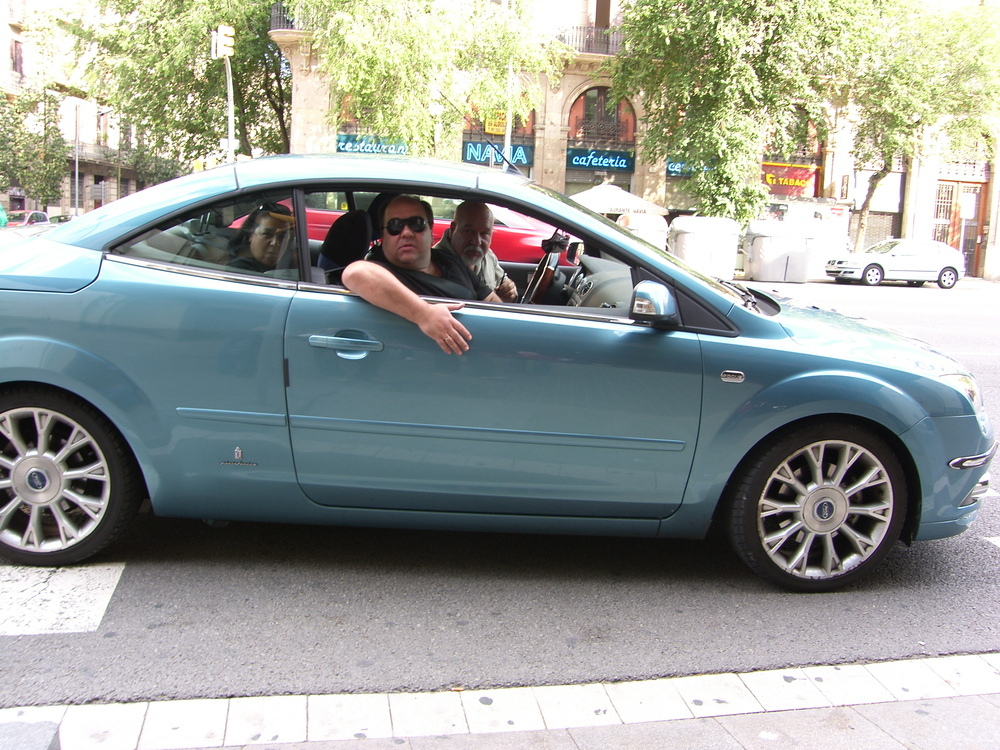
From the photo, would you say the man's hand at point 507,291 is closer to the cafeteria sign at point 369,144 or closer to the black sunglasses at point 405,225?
the black sunglasses at point 405,225

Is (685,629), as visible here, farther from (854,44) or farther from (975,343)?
(854,44)

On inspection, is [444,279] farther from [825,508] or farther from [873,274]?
[873,274]

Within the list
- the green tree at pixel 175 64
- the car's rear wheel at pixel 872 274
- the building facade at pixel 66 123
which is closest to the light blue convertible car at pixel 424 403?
the car's rear wheel at pixel 872 274

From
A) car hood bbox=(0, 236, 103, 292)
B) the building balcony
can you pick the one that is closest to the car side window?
car hood bbox=(0, 236, 103, 292)

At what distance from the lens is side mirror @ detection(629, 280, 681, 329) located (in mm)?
3344

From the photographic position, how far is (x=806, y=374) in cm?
345

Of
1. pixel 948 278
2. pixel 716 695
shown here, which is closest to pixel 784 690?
pixel 716 695

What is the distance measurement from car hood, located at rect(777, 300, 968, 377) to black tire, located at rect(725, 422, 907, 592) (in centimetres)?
27

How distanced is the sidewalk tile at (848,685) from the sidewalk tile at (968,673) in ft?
0.84

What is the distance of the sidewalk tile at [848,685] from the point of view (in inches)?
114

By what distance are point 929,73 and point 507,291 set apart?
103 ft

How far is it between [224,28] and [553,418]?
22.2 metres

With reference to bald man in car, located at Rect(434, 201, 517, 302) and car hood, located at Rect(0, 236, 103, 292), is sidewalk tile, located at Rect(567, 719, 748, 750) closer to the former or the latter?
bald man in car, located at Rect(434, 201, 517, 302)

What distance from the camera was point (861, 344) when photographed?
3.62 m
